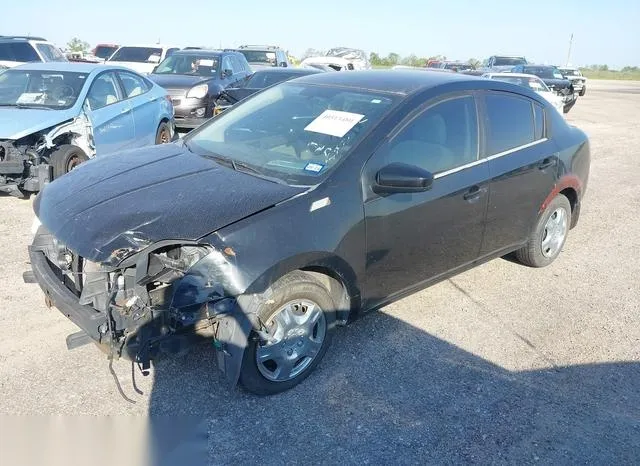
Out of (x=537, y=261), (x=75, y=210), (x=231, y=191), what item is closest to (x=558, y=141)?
(x=537, y=261)

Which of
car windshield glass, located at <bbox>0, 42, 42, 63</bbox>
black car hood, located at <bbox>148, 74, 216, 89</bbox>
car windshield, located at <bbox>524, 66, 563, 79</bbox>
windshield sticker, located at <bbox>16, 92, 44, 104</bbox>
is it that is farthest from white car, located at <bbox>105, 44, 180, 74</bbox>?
car windshield, located at <bbox>524, 66, 563, 79</bbox>

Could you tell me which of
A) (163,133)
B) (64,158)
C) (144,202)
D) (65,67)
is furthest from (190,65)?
(144,202)

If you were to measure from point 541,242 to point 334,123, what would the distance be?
2.45 meters

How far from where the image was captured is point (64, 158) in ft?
21.3

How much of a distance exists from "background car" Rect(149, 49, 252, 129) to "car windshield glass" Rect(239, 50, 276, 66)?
13.9 ft

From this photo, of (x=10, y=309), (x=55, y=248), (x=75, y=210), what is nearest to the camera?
(x=75, y=210)

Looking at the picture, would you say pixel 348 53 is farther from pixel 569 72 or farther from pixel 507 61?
pixel 569 72

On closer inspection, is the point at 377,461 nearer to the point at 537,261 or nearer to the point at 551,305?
the point at 551,305

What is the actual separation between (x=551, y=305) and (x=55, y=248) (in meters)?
3.69

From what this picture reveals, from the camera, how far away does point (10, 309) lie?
4090 millimetres

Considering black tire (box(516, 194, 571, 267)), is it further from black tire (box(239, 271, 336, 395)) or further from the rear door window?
black tire (box(239, 271, 336, 395))

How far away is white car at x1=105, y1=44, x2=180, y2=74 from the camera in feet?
51.0

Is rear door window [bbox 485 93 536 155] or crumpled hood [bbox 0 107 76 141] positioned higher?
rear door window [bbox 485 93 536 155]

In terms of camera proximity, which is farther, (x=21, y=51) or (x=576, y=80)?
(x=576, y=80)
